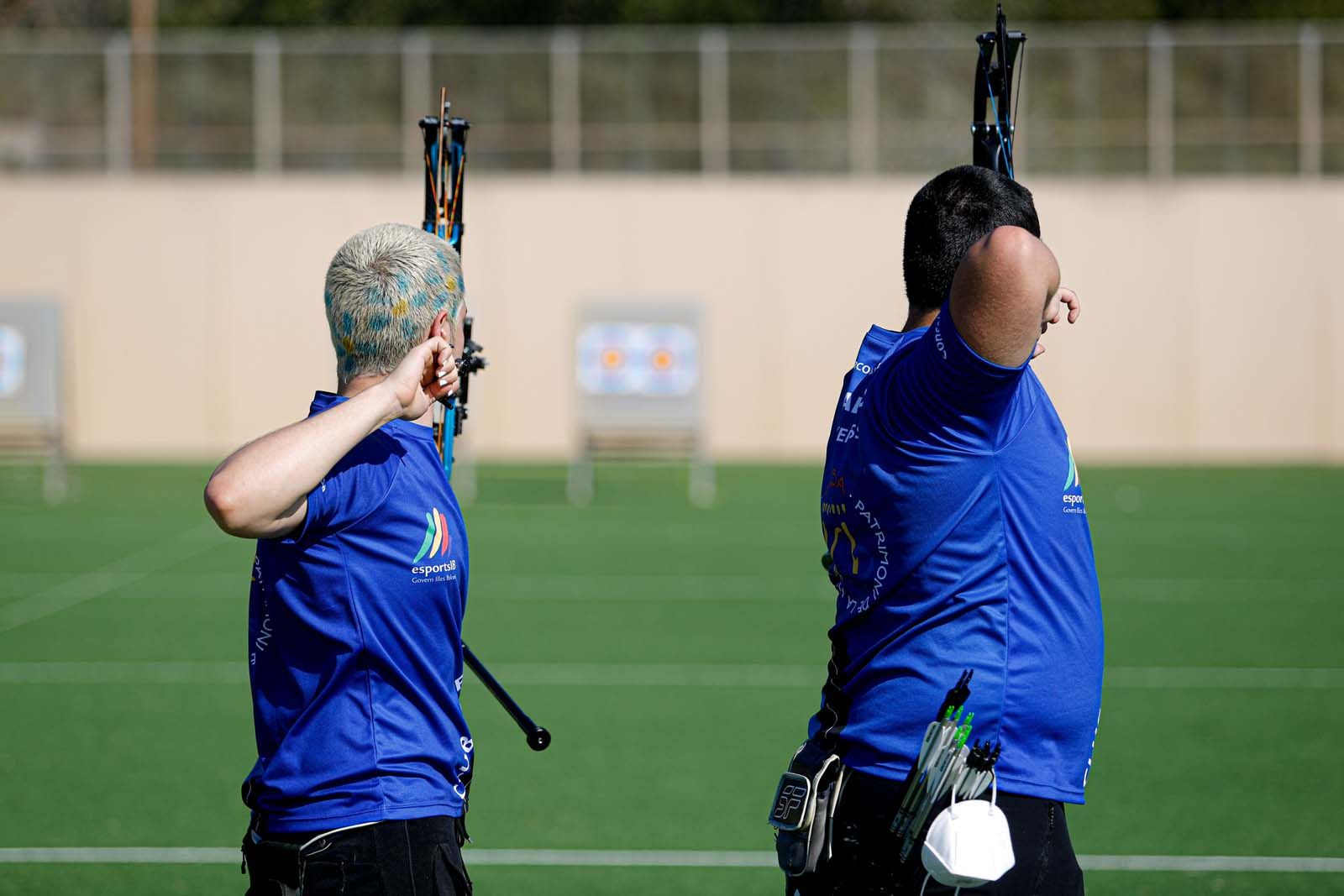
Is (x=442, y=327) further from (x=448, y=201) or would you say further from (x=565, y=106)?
(x=565, y=106)

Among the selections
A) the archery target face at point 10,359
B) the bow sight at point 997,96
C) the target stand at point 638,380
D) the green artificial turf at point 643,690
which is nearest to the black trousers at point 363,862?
the bow sight at point 997,96

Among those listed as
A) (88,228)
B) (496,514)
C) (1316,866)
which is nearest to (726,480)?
(496,514)

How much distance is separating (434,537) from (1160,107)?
18.8 m

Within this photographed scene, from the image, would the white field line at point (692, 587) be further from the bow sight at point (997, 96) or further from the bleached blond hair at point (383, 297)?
the bleached blond hair at point (383, 297)

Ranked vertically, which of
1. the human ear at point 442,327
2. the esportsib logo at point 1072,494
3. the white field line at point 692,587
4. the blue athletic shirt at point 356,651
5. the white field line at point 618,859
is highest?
the human ear at point 442,327

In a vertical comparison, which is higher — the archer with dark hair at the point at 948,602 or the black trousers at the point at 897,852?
the archer with dark hair at the point at 948,602

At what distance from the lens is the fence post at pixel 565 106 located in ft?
66.0

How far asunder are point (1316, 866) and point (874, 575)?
285 centimetres

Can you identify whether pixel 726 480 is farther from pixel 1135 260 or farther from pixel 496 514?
pixel 1135 260

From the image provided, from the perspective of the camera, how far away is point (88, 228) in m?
19.2

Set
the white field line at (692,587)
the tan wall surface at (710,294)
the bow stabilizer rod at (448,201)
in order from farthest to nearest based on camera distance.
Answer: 1. the tan wall surface at (710,294)
2. the white field line at (692,587)
3. the bow stabilizer rod at (448,201)

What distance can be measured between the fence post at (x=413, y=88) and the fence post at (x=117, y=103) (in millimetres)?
3172

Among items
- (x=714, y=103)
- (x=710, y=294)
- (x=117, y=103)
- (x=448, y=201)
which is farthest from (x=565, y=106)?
(x=448, y=201)

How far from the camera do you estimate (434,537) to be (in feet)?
7.98
